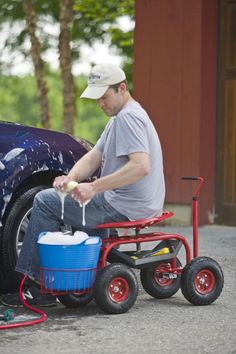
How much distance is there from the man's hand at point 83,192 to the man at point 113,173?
81 mm

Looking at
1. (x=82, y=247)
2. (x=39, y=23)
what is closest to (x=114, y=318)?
(x=82, y=247)

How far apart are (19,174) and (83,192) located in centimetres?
75

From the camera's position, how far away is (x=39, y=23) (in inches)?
754

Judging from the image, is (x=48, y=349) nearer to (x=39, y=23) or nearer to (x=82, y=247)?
(x=82, y=247)

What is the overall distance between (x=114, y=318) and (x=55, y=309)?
52 centimetres

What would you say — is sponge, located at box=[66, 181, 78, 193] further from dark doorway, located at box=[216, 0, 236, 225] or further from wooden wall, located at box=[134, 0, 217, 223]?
dark doorway, located at box=[216, 0, 236, 225]

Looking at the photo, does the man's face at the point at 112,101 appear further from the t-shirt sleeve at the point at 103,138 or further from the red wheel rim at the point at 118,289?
the red wheel rim at the point at 118,289

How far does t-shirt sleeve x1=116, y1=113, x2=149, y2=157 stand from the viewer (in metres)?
5.75

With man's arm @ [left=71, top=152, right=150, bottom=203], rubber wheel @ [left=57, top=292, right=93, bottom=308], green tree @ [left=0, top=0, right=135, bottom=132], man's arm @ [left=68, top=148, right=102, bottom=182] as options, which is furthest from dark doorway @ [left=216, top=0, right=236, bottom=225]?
green tree @ [left=0, top=0, right=135, bottom=132]

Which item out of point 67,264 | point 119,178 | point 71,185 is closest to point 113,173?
point 119,178

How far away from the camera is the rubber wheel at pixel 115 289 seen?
5688 mm

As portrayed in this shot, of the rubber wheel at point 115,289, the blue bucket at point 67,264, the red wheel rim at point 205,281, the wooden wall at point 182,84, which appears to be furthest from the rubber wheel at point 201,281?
the wooden wall at point 182,84

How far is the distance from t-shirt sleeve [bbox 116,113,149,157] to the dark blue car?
2.55 feet

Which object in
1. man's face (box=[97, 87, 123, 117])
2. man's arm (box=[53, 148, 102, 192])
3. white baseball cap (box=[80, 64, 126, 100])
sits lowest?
man's arm (box=[53, 148, 102, 192])
